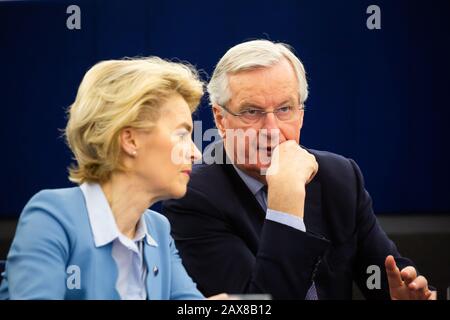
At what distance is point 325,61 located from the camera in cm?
256

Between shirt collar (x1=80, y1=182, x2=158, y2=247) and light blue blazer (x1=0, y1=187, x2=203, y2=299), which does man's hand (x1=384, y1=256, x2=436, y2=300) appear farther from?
shirt collar (x1=80, y1=182, x2=158, y2=247)

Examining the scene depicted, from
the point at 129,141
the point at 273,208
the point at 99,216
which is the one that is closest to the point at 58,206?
the point at 99,216

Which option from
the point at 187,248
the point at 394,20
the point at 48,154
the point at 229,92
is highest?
the point at 394,20

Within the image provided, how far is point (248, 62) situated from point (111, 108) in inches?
21.6

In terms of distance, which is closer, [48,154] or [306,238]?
[306,238]

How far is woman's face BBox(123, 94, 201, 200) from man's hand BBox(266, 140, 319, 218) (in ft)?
0.96

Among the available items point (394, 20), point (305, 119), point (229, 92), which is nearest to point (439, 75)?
point (394, 20)

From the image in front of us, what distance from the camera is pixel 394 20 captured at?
256cm

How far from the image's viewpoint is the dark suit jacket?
7.16 ft

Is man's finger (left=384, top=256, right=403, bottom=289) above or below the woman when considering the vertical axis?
below

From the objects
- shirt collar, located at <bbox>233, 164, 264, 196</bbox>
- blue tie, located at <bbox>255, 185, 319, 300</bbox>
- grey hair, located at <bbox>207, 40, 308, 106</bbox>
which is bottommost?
blue tie, located at <bbox>255, 185, 319, 300</bbox>

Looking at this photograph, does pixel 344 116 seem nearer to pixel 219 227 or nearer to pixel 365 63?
pixel 365 63

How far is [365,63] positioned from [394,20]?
0.58ft

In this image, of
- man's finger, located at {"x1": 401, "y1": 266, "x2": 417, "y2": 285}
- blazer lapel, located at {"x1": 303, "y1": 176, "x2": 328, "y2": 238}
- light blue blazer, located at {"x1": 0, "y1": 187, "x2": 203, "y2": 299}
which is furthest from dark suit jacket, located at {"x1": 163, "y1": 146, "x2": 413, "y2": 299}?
light blue blazer, located at {"x1": 0, "y1": 187, "x2": 203, "y2": 299}
